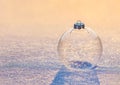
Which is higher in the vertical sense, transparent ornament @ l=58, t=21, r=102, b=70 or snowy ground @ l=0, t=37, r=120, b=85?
transparent ornament @ l=58, t=21, r=102, b=70

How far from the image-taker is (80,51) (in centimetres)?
212

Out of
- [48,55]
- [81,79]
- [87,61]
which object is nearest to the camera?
[81,79]

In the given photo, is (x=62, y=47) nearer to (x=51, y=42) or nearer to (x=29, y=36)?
(x=51, y=42)

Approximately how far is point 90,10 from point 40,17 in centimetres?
57

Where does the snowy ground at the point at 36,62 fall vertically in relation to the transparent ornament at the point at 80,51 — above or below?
below

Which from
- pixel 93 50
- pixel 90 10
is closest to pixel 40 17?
pixel 90 10

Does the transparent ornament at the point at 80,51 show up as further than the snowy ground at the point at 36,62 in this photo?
Yes

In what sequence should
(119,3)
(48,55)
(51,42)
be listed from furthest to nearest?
(119,3)
(51,42)
(48,55)

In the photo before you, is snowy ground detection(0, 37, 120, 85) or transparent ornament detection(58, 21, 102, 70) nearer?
snowy ground detection(0, 37, 120, 85)

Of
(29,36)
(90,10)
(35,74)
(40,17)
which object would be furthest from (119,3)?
(35,74)

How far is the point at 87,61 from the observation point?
2059mm

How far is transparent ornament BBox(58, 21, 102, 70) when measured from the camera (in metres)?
2.05

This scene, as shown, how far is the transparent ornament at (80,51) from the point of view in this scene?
6.72 ft

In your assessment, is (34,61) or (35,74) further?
(34,61)
